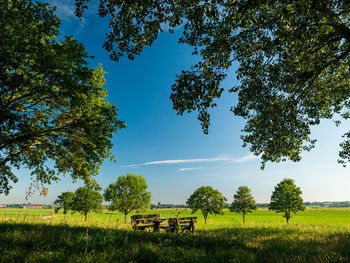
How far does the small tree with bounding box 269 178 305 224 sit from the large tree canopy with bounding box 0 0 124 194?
29983 millimetres

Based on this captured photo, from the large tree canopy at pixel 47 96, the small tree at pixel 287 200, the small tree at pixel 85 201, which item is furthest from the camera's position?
the small tree at pixel 85 201

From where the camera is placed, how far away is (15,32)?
838 cm

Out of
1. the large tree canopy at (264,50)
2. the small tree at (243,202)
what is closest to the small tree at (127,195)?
the small tree at (243,202)

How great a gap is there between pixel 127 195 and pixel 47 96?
30191 mm

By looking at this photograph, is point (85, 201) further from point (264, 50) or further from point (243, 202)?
point (264, 50)

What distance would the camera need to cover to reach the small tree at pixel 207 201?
35750 mm

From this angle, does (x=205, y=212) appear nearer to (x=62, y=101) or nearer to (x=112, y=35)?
(x=62, y=101)

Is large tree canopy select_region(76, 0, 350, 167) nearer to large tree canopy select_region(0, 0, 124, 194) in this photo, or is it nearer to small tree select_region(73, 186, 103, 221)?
large tree canopy select_region(0, 0, 124, 194)

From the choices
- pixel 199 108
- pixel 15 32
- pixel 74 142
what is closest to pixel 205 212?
pixel 74 142

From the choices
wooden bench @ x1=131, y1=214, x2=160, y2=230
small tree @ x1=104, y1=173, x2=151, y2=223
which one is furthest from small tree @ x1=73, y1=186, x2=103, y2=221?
wooden bench @ x1=131, y1=214, x2=160, y2=230

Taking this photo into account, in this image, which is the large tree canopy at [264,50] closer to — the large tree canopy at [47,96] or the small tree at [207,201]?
the large tree canopy at [47,96]

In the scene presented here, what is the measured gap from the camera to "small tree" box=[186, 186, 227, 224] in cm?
3575

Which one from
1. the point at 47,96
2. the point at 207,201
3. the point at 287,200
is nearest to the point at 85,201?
the point at 207,201

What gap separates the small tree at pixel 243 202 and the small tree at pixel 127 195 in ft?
61.2
